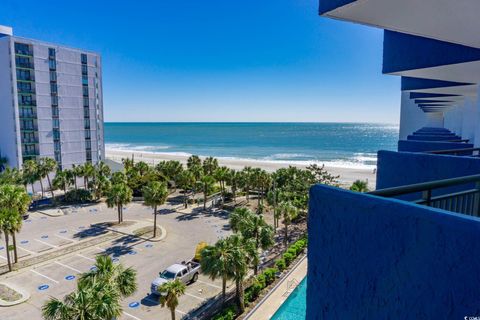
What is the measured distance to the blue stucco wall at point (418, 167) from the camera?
203 inches

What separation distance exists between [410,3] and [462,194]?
2388mm

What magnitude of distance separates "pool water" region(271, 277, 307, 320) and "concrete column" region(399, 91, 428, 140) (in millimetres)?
14396

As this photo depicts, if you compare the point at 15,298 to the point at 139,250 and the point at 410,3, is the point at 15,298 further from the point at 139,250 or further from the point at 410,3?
the point at 410,3

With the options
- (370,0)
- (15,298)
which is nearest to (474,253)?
(370,0)

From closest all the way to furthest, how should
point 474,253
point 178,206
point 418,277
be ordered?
1. point 474,253
2. point 418,277
3. point 178,206

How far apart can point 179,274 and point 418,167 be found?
17.4 meters

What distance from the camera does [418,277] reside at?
2666mm

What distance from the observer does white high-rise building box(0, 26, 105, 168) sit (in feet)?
149

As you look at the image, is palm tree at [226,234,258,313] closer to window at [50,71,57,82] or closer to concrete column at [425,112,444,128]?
concrete column at [425,112,444,128]

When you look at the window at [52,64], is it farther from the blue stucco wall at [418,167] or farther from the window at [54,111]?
the blue stucco wall at [418,167]

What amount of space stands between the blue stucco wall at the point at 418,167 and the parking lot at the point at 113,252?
49.1 ft

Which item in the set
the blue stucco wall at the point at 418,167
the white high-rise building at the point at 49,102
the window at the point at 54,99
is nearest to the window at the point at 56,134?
the white high-rise building at the point at 49,102

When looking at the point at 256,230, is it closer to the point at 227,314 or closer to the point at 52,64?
the point at 227,314

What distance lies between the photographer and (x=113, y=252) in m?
25.6
